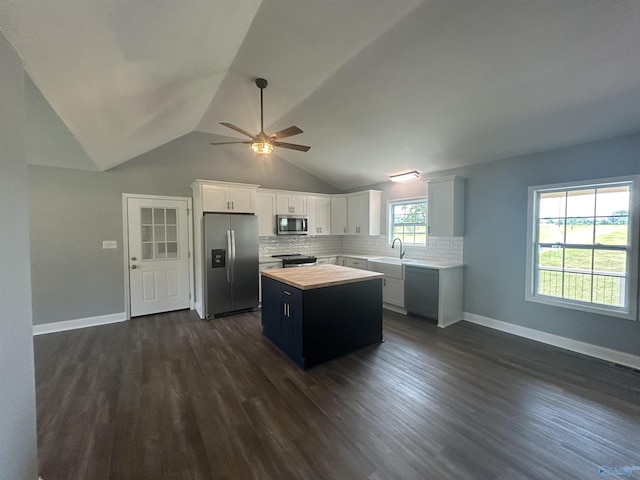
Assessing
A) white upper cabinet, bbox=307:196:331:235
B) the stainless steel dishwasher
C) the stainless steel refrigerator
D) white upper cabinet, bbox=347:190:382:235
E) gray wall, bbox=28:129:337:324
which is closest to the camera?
gray wall, bbox=28:129:337:324

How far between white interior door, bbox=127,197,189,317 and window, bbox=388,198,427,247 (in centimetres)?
397

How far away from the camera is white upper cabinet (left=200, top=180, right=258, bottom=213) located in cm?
439

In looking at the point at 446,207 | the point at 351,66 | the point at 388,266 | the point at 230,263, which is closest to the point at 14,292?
the point at 351,66

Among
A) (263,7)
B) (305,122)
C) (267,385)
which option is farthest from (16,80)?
(305,122)

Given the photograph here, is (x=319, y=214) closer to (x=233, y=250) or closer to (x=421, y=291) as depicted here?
(x=233, y=250)

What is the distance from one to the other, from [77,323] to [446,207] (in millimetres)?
5837

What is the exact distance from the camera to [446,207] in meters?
4.21

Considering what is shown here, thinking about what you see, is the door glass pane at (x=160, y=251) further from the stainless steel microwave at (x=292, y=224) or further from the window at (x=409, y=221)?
the window at (x=409, y=221)

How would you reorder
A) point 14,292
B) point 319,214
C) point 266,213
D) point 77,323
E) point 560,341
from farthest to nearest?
point 319,214 < point 266,213 < point 77,323 < point 560,341 < point 14,292

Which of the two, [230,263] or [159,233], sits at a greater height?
[159,233]

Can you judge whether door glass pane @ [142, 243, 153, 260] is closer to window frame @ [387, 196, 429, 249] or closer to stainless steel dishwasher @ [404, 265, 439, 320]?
stainless steel dishwasher @ [404, 265, 439, 320]

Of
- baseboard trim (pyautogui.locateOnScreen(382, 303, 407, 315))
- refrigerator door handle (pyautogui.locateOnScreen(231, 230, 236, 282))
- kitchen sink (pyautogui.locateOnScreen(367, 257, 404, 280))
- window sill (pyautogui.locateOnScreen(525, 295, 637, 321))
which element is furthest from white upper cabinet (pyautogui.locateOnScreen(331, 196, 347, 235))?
window sill (pyautogui.locateOnScreen(525, 295, 637, 321))

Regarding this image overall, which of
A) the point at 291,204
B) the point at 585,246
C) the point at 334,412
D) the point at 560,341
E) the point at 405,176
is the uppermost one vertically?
the point at 405,176

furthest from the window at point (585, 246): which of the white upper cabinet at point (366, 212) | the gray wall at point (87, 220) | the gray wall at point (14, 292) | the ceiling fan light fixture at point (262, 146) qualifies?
the gray wall at point (87, 220)
